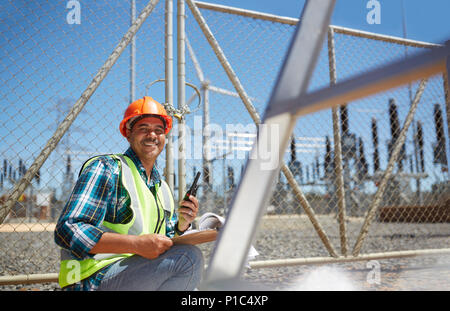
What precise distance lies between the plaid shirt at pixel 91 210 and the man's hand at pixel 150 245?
0.17 meters

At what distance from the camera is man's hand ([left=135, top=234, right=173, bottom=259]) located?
1.50 metres

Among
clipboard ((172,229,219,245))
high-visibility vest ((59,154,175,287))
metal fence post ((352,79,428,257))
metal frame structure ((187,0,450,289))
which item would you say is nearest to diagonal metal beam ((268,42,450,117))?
metal frame structure ((187,0,450,289))

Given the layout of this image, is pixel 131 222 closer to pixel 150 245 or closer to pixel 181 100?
pixel 150 245

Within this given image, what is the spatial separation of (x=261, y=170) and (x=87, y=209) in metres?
1.06

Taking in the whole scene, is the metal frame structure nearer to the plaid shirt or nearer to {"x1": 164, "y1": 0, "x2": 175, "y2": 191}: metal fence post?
the plaid shirt

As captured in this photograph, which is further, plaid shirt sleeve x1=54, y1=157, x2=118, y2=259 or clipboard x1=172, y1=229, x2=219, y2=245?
clipboard x1=172, y1=229, x2=219, y2=245

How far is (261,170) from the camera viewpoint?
0.74 m

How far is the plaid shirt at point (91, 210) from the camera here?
1.43 meters

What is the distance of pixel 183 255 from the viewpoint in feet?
5.58

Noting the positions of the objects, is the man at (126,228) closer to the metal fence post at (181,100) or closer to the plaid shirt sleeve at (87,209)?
the plaid shirt sleeve at (87,209)

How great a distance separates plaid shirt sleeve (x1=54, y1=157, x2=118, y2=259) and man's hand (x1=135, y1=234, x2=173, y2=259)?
0.57ft

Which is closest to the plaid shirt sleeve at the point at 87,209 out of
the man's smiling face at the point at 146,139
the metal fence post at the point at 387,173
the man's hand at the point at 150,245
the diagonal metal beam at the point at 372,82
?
the man's hand at the point at 150,245
